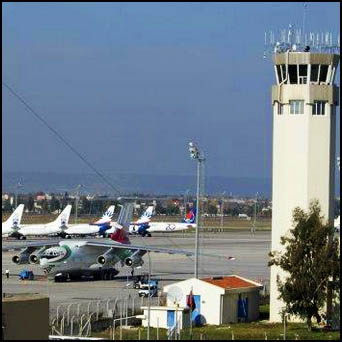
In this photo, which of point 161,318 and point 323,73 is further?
point 323,73

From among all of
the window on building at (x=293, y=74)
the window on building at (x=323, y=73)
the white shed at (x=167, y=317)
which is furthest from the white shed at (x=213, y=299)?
the window on building at (x=323, y=73)

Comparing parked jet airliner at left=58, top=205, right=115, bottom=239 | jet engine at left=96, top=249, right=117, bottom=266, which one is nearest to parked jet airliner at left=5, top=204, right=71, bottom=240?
parked jet airliner at left=58, top=205, right=115, bottom=239

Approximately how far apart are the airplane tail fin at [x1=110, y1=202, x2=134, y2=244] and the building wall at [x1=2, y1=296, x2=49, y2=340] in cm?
4889

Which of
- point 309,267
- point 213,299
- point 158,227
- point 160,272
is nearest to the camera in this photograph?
point 309,267

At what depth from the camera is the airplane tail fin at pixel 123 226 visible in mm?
82875

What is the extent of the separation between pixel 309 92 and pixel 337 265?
329 inches

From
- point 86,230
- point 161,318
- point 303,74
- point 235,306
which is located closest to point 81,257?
point 235,306

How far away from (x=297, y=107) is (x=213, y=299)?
331 inches

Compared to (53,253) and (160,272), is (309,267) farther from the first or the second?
(160,272)

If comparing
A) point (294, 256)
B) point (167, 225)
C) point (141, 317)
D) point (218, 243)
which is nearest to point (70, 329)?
point (141, 317)

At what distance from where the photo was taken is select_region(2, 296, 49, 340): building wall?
3120 cm

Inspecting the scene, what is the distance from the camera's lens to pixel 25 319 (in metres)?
32.3

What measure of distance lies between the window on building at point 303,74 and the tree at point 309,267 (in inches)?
250

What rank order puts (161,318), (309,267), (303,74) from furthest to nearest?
1. (303,74)
2. (161,318)
3. (309,267)
